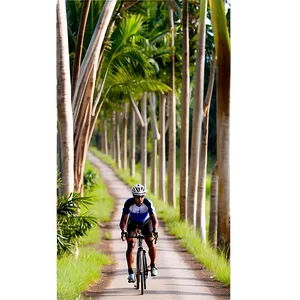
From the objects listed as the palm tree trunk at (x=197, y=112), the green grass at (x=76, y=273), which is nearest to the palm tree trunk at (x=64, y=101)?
the green grass at (x=76, y=273)

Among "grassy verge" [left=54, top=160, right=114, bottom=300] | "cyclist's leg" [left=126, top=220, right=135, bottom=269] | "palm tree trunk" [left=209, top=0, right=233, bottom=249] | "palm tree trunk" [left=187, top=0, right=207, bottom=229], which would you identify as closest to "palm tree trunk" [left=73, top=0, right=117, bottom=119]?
"palm tree trunk" [left=209, top=0, right=233, bottom=249]

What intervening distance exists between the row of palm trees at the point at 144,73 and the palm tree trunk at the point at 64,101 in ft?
0.04

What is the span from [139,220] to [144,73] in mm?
10768

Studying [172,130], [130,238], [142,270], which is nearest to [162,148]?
[172,130]

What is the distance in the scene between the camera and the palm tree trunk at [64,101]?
9908 millimetres

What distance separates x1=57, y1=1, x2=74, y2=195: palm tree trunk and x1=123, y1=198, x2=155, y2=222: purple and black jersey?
2167mm

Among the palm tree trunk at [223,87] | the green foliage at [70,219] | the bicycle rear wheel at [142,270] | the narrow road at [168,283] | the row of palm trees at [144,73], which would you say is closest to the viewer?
the narrow road at [168,283]

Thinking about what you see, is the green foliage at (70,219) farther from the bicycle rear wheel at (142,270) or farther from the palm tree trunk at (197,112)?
the palm tree trunk at (197,112)

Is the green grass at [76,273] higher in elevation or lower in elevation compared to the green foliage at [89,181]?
lower

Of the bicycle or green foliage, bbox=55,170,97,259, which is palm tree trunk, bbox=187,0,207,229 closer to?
green foliage, bbox=55,170,97,259

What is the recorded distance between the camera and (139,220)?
8.83 meters

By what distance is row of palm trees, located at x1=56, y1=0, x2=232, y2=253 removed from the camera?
10.5 meters

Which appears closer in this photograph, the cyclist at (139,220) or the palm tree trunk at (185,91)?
the cyclist at (139,220)
